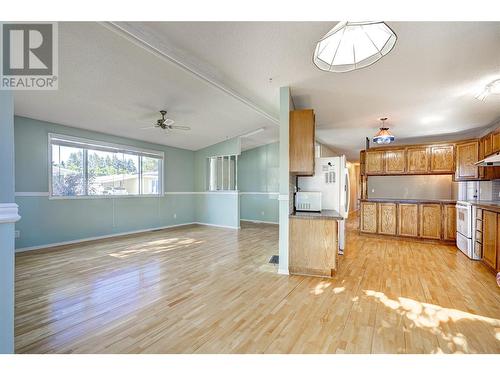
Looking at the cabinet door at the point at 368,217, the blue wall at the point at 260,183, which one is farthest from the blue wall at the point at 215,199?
the cabinet door at the point at 368,217

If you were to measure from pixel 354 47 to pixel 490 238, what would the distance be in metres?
3.39

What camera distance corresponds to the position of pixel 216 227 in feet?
23.2

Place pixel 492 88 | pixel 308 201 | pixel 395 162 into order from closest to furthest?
1. pixel 492 88
2. pixel 308 201
3. pixel 395 162

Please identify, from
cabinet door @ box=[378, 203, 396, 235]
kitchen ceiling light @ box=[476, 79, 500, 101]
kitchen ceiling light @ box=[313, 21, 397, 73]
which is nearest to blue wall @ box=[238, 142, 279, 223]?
cabinet door @ box=[378, 203, 396, 235]

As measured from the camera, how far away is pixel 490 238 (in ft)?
10.7

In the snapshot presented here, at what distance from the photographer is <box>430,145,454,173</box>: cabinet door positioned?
5073mm

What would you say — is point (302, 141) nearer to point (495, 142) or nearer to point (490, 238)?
point (490, 238)

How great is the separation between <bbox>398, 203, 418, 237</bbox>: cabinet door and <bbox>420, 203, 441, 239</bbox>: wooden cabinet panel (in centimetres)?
11

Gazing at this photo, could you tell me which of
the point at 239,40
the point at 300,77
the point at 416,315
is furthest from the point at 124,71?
the point at 416,315

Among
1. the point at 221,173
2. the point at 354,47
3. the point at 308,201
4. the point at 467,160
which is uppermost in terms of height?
the point at 354,47

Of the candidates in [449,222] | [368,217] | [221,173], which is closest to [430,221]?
[449,222]

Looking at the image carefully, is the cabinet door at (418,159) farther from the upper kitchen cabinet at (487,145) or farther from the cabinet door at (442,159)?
the upper kitchen cabinet at (487,145)

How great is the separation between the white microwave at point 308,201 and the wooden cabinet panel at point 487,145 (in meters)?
3.08

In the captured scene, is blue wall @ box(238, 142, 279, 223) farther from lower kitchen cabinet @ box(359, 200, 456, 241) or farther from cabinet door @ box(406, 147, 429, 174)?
cabinet door @ box(406, 147, 429, 174)
